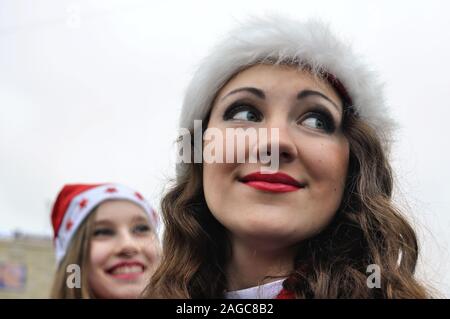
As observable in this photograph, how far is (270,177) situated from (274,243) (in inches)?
8.2

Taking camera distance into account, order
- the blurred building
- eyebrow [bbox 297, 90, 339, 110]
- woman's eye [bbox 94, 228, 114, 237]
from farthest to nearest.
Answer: the blurred building
woman's eye [bbox 94, 228, 114, 237]
eyebrow [bbox 297, 90, 339, 110]

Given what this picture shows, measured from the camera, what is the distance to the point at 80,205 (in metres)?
3.56

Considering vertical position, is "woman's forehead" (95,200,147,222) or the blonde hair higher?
"woman's forehead" (95,200,147,222)

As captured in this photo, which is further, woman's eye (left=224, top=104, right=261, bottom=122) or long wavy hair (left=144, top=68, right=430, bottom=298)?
woman's eye (left=224, top=104, right=261, bottom=122)

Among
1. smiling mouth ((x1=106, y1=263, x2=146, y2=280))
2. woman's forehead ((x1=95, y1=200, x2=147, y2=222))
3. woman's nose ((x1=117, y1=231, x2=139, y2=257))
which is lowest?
smiling mouth ((x1=106, y1=263, x2=146, y2=280))

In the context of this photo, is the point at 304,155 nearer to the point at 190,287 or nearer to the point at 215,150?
the point at 215,150

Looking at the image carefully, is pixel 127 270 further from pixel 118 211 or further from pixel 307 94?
pixel 307 94

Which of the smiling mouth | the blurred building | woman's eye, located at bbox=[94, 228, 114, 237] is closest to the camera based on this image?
the smiling mouth

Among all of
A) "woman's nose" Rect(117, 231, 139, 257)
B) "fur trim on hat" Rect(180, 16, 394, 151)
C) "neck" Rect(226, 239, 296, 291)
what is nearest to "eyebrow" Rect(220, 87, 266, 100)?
"fur trim on hat" Rect(180, 16, 394, 151)

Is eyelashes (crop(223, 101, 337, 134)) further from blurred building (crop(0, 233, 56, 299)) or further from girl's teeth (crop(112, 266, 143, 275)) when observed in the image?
blurred building (crop(0, 233, 56, 299))

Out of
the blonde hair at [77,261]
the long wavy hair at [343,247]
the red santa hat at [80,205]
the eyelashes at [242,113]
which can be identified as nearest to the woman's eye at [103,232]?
the blonde hair at [77,261]

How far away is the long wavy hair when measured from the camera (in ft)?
5.81

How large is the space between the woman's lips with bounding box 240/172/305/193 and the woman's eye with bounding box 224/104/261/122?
20 centimetres

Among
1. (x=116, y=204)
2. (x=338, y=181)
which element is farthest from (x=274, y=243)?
(x=116, y=204)
